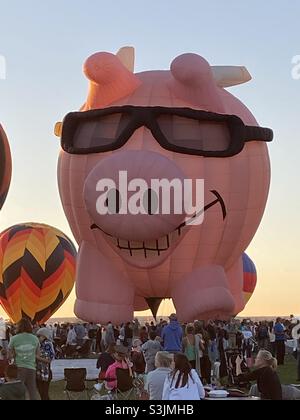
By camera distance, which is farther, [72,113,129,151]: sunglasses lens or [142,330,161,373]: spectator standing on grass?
[72,113,129,151]: sunglasses lens

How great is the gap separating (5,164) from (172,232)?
14.3ft

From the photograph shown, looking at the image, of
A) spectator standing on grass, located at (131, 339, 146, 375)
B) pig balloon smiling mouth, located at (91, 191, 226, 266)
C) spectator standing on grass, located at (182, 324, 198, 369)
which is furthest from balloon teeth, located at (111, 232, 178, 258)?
spectator standing on grass, located at (182, 324, 198, 369)

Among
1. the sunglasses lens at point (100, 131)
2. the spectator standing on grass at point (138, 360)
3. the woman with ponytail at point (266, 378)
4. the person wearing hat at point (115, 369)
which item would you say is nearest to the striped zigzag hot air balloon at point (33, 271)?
the sunglasses lens at point (100, 131)

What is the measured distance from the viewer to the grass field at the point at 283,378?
11.4 meters

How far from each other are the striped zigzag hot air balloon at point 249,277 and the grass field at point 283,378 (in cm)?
909

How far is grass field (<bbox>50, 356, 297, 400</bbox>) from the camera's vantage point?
37.5 feet

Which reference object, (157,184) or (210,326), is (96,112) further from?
(210,326)

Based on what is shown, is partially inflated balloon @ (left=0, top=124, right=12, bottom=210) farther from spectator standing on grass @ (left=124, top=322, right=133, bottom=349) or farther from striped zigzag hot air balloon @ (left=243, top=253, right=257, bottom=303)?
striped zigzag hot air balloon @ (left=243, top=253, right=257, bottom=303)

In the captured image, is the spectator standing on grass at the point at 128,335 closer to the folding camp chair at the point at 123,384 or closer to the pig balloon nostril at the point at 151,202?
the pig balloon nostril at the point at 151,202

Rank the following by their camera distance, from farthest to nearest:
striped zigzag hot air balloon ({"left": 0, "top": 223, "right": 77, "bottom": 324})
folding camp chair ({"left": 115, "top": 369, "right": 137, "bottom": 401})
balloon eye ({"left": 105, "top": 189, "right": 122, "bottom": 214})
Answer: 1. striped zigzag hot air balloon ({"left": 0, "top": 223, "right": 77, "bottom": 324})
2. balloon eye ({"left": 105, "top": 189, "right": 122, "bottom": 214})
3. folding camp chair ({"left": 115, "top": 369, "right": 137, "bottom": 401})

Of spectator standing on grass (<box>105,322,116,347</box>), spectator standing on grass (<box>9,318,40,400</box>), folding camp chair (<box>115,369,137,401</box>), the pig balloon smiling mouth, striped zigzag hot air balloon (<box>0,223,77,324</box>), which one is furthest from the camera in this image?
striped zigzag hot air balloon (<box>0,223,77,324</box>)

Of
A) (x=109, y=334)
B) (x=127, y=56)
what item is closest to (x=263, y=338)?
(x=109, y=334)

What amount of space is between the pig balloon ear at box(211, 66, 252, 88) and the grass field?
20.0 feet
